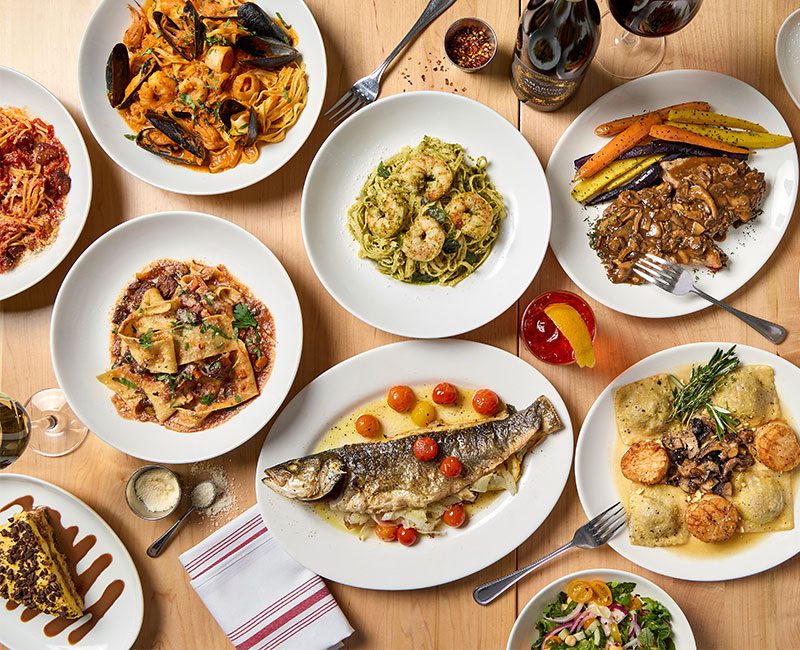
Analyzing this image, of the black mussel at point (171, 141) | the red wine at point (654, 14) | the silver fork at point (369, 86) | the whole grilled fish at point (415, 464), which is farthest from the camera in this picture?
the silver fork at point (369, 86)

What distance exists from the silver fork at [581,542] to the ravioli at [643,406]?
0.44m

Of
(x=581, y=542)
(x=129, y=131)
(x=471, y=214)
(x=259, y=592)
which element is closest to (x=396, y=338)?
(x=471, y=214)

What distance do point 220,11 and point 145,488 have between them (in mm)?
2663

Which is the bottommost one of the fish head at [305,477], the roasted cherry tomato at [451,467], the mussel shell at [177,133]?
the fish head at [305,477]

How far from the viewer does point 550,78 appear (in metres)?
3.41

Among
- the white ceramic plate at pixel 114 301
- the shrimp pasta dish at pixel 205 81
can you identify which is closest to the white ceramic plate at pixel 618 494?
the white ceramic plate at pixel 114 301

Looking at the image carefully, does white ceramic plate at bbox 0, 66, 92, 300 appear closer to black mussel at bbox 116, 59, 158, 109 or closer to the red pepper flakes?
black mussel at bbox 116, 59, 158, 109

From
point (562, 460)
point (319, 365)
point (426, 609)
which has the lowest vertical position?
point (426, 609)

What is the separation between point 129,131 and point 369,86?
1.35 meters

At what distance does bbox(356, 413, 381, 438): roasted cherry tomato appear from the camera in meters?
3.76

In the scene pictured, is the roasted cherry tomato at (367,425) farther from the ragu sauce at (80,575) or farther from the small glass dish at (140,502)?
the ragu sauce at (80,575)

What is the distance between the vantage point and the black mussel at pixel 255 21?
3.56 m

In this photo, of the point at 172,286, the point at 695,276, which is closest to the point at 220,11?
the point at 172,286

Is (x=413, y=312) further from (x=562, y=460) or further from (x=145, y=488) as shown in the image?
(x=145, y=488)
